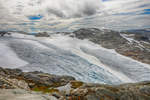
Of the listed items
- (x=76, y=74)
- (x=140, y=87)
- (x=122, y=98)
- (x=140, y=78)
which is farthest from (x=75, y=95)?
(x=140, y=78)

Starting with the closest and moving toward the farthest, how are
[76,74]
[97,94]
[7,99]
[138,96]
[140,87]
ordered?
[7,99] < [97,94] < [138,96] < [140,87] < [76,74]

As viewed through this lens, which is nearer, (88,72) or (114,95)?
(114,95)

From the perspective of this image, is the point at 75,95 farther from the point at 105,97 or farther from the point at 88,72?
the point at 88,72

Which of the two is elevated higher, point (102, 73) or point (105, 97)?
point (105, 97)

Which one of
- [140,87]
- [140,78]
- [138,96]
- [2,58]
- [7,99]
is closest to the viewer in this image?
[7,99]

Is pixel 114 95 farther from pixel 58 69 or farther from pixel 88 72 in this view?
pixel 58 69

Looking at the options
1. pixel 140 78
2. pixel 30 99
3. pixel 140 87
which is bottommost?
pixel 140 78

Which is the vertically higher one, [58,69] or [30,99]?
[30,99]

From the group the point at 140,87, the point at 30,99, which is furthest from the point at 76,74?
the point at 30,99

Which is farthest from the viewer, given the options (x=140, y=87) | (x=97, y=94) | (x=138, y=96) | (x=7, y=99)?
(x=140, y=87)
